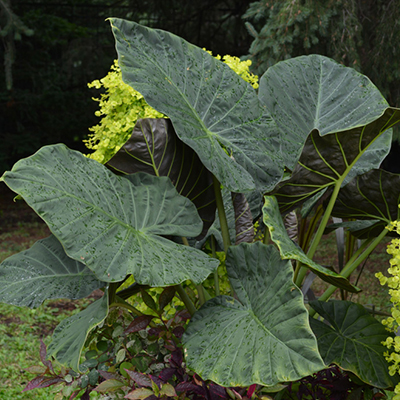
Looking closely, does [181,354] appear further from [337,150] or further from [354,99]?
[354,99]

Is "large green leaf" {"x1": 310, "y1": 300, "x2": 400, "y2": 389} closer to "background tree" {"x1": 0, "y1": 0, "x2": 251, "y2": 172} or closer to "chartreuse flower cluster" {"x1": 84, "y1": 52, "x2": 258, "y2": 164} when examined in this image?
"chartreuse flower cluster" {"x1": 84, "y1": 52, "x2": 258, "y2": 164}

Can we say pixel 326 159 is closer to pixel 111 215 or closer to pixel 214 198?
pixel 214 198

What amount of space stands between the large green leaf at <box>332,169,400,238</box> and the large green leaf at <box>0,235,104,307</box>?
0.85 meters

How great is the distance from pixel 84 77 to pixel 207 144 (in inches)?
333

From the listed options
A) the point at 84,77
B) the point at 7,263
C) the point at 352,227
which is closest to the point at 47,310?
the point at 7,263

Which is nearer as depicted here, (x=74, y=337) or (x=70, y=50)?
(x=74, y=337)

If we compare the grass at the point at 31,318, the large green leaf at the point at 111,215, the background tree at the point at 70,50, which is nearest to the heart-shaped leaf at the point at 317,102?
the large green leaf at the point at 111,215

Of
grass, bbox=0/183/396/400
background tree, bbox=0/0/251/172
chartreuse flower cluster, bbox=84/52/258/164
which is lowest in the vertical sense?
grass, bbox=0/183/396/400

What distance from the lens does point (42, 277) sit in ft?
4.48

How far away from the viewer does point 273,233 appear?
1077mm

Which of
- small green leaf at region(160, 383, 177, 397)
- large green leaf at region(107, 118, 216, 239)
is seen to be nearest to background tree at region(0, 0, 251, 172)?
large green leaf at region(107, 118, 216, 239)

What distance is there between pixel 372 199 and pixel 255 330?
66cm

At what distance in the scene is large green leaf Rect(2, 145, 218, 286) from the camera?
3.34 ft

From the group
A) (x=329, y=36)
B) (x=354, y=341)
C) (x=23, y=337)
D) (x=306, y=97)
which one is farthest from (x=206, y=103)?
(x=329, y=36)
